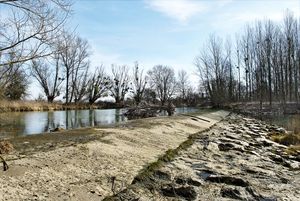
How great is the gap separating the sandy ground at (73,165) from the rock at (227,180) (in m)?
1.38

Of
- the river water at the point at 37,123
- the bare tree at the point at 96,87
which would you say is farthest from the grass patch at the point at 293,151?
the bare tree at the point at 96,87

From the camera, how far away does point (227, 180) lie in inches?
273

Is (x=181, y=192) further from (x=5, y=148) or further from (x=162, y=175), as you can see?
(x=5, y=148)

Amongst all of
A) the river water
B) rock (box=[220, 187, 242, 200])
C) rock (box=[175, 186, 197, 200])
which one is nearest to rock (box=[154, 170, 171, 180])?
rock (box=[175, 186, 197, 200])

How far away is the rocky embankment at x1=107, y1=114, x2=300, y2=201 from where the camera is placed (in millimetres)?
6117

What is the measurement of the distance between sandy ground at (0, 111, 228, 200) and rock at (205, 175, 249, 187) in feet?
4.53

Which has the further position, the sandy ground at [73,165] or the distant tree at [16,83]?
the distant tree at [16,83]

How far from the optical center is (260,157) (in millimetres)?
10031

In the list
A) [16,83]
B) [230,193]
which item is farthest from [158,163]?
[16,83]

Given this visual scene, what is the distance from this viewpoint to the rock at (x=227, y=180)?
6.79 meters

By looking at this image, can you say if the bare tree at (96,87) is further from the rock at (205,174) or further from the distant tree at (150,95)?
the rock at (205,174)

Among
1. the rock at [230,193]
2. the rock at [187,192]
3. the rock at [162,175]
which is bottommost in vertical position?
the rock at [230,193]

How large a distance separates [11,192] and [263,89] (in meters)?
50.1

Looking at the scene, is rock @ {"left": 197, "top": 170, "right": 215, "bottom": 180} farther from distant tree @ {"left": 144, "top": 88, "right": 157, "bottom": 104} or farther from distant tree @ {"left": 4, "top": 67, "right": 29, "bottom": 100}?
distant tree @ {"left": 144, "top": 88, "right": 157, "bottom": 104}
